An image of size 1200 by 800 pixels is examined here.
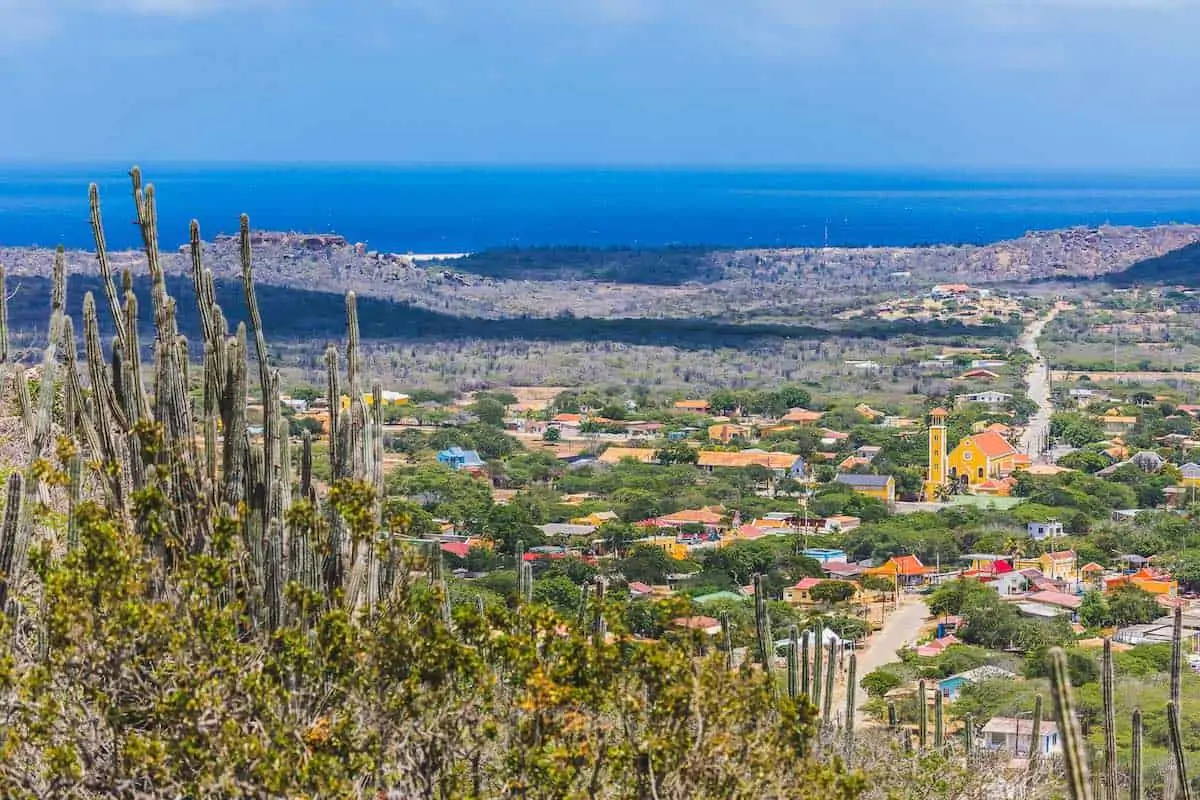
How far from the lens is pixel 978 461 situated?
4159cm

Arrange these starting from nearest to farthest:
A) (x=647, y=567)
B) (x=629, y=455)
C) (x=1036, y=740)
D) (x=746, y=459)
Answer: (x=1036, y=740)
(x=647, y=567)
(x=746, y=459)
(x=629, y=455)

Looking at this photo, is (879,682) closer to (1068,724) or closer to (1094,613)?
(1094,613)

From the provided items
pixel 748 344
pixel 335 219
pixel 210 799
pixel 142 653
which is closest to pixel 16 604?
pixel 142 653

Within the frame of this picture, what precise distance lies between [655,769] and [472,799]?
2.57 ft

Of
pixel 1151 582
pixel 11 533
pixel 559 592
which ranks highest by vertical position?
pixel 11 533

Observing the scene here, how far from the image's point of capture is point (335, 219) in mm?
174250

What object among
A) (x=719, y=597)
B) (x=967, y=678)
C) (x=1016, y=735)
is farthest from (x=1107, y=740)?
(x=719, y=597)

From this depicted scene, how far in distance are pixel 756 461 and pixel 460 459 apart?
713 cm

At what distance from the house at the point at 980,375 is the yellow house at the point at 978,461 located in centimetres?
1500

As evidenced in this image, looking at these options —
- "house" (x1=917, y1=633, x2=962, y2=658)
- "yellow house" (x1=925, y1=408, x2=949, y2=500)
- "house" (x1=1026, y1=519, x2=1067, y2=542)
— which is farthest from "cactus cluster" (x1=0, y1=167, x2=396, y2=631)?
"yellow house" (x1=925, y1=408, x2=949, y2=500)

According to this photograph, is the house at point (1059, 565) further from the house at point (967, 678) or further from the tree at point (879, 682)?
the tree at point (879, 682)

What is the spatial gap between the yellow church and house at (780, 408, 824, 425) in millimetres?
7235

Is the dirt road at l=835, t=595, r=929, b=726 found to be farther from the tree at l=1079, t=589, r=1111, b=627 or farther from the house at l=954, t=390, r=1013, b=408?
the house at l=954, t=390, r=1013, b=408

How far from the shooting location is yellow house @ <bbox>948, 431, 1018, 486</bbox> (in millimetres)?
41250
